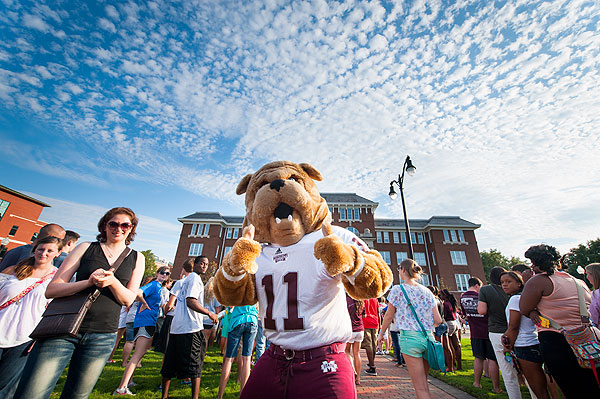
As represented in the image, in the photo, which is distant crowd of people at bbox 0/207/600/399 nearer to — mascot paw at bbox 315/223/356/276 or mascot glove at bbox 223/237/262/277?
mascot glove at bbox 223/237/262/277

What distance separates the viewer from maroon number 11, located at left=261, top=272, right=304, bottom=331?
6.18ft

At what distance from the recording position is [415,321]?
3934 mm

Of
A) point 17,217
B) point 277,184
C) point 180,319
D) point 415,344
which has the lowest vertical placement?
point 415,344

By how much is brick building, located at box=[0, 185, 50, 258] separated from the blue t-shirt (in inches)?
1850

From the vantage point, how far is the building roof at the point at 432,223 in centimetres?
3533

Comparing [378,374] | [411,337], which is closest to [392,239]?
[378,374]

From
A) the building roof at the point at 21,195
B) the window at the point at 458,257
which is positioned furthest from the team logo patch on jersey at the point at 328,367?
the building roof at the point at 21,195

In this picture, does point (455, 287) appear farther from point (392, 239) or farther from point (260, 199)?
point (260, 199)

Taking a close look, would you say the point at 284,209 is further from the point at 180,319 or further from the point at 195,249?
the point at 195,249

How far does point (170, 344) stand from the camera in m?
4.22

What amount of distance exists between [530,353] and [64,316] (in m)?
5.71

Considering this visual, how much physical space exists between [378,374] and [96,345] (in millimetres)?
6323

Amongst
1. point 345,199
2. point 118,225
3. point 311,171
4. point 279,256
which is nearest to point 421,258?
point 345,199

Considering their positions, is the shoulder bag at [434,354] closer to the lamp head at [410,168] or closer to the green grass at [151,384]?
the green grass at [151,384]
